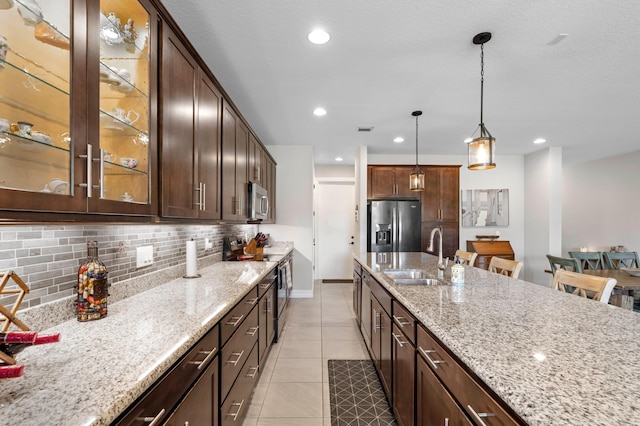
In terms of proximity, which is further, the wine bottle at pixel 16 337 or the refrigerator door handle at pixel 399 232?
the refrigerator door handle at pixel 399 232

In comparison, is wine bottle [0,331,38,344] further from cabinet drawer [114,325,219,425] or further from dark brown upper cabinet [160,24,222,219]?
dark brown upper cabinet [160,24,222,219]

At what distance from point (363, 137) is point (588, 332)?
4.05m

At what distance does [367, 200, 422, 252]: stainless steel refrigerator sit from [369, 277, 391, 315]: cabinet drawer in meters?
2.74

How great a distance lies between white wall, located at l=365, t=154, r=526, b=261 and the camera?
6.14 m

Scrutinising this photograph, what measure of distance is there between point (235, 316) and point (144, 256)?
737 millimetres

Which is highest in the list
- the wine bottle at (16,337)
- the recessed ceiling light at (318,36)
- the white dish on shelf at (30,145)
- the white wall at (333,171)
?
the recessed ceiling light at (318,36)

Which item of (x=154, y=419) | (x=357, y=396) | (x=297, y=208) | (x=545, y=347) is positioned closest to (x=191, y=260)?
(x=154, y=419)

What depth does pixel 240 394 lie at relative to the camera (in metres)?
1.85

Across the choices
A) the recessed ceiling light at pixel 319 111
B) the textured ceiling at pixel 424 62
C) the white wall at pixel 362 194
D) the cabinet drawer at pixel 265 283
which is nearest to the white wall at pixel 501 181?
the white wall at pixel 362 194

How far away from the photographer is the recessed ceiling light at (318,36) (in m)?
2.12

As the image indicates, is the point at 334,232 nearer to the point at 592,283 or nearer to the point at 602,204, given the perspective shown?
the point at 592,283

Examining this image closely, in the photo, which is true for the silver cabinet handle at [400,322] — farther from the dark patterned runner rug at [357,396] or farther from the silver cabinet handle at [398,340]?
the dark patterned runner rug at [357,396]

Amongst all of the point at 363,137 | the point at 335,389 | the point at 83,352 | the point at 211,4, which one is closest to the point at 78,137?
the point at 83,352

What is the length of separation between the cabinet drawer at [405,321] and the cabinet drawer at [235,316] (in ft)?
3.15
